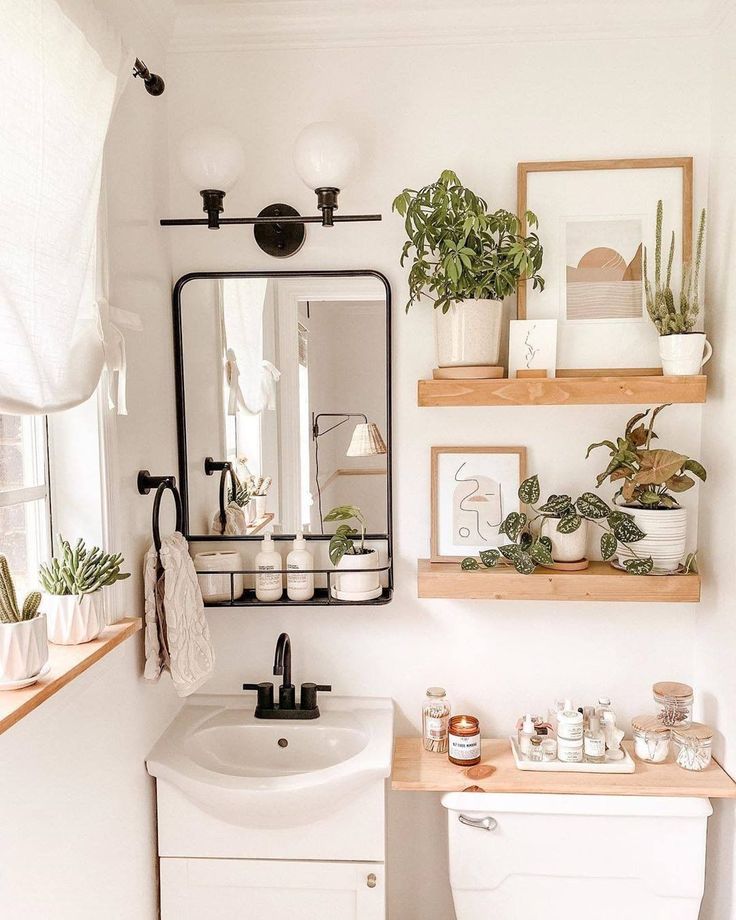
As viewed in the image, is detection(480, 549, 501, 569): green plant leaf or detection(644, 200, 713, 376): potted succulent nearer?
detection(644, 200, 713, 376): potted succulent

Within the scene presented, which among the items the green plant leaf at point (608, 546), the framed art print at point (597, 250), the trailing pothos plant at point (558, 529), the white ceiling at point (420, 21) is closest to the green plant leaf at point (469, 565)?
the trailing pothos plant at point (558, 529)

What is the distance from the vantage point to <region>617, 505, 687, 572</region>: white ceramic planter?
1.72 metres

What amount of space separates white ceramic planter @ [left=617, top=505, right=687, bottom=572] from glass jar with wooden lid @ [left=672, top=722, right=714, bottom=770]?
1.20ft

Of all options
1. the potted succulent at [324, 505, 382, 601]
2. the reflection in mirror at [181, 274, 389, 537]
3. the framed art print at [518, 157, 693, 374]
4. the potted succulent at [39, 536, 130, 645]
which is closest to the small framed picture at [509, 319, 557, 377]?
the framed art print at [518, 157, 693, 374]

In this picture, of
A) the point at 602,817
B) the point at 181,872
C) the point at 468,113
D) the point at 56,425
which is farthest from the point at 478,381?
the point at 181,872

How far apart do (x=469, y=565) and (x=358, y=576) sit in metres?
0.26

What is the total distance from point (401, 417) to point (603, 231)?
651 millimetres

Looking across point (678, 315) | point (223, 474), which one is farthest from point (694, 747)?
point (223, 474)

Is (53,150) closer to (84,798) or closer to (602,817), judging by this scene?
(84,798)

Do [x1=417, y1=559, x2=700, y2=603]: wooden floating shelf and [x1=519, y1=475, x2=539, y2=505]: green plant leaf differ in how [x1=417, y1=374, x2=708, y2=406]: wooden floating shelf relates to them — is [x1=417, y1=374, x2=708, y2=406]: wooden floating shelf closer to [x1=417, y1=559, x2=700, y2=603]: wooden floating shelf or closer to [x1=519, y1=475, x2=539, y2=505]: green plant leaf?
[x1=519, y1=475, x2=539, y2=505]: green plant leaf

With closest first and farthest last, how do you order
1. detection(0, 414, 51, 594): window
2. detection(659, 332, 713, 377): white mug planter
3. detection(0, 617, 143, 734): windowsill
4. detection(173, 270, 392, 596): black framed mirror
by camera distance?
detection(0, 617, 143, 734): windowsill
detection(0, 414, 51, 594): window
detection(659, 332, 713, 377): white mug planter
detection(173, 270, 392, 596): black framed mirror

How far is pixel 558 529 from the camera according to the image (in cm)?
178

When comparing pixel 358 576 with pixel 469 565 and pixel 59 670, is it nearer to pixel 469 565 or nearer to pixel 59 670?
pixel 469 565

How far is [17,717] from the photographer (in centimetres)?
100
